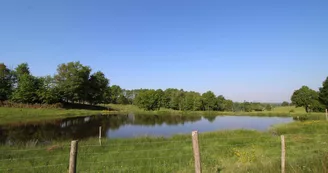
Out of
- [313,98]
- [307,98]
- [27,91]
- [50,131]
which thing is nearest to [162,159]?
[50,131]

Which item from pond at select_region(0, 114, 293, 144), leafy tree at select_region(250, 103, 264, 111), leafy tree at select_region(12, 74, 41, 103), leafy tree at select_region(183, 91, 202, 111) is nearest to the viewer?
pond at select_region(0, 114, 293, 144)

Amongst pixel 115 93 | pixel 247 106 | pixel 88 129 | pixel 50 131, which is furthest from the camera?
pixel 247 106

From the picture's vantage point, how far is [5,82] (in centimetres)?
5522

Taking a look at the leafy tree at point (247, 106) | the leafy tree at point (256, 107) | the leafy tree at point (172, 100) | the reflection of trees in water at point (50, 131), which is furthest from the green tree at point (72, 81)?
the leafy tree at point (256, 107)

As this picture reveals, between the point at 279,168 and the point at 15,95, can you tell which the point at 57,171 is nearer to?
the point at 279,168

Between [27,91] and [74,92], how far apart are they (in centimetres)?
1559

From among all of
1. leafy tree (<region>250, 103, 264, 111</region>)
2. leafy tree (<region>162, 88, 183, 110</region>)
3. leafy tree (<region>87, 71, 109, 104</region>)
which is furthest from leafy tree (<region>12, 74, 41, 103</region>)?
leafy tree (<region>250, 103, 264, 111</region>)

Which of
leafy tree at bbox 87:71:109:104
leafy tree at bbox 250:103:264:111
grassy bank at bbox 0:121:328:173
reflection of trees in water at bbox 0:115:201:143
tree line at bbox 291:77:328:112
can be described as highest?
leafy tree at bbox 87:71:109:104

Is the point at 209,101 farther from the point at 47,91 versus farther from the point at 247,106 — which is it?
the point at 47,91

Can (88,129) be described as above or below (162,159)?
below

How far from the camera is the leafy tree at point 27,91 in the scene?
169 feet

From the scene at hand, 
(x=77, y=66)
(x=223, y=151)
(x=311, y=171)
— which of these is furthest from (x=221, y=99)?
(x=311, y=171)

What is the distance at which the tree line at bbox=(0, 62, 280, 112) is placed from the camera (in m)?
54.0

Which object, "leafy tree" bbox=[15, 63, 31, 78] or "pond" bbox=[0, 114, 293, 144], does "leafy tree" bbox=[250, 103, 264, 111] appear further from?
"leafy tree" bbox=[15, 63, 31, 78]
